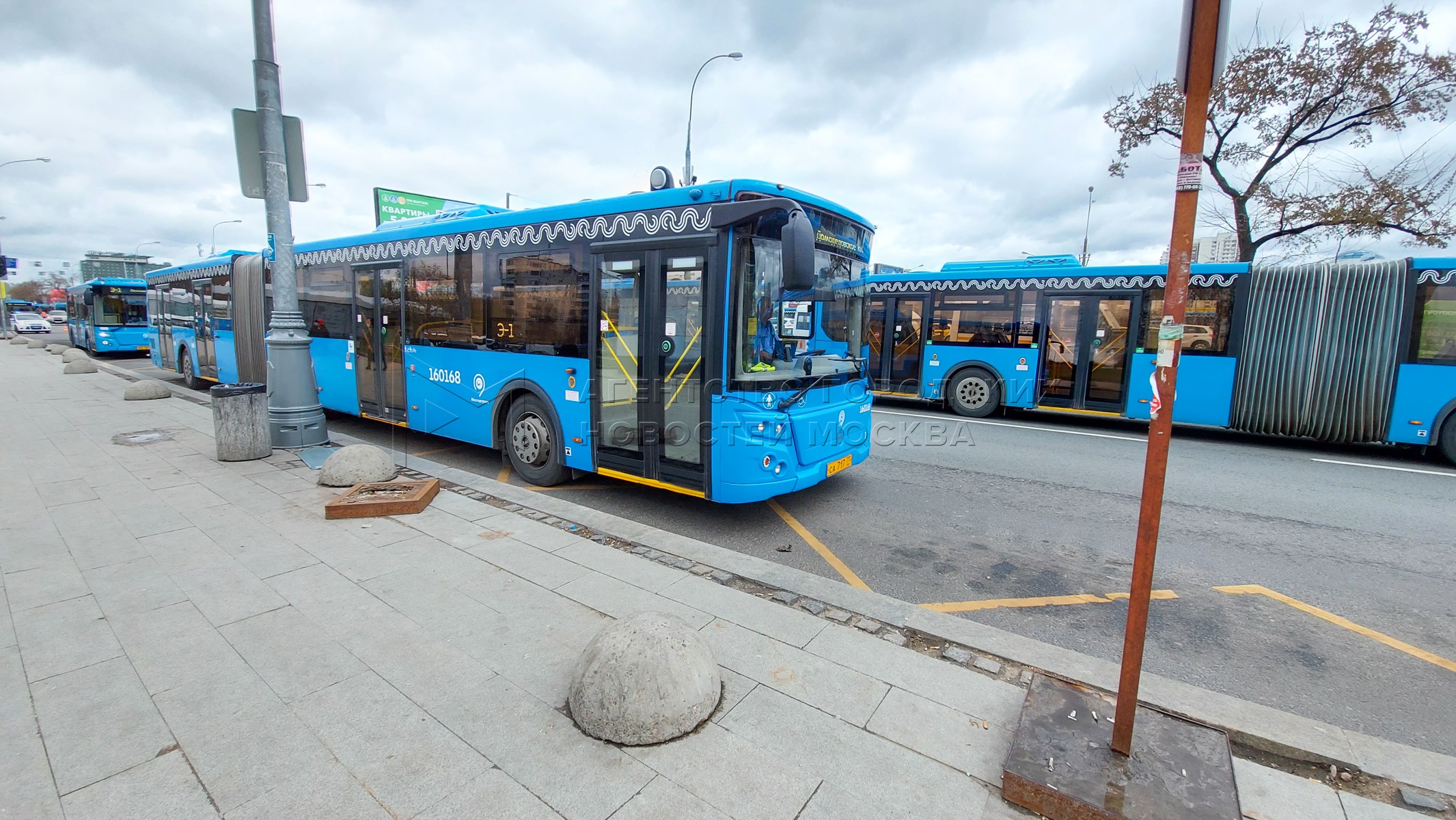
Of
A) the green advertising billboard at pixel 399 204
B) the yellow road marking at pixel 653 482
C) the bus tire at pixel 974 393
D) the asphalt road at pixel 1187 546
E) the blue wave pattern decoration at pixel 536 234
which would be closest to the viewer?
the asphalt road at pixel 1187 546

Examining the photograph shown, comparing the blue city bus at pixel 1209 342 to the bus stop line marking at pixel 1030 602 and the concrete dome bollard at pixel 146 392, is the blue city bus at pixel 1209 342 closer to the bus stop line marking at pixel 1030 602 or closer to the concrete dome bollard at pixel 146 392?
the bus stop line marking at pixel 1030 602

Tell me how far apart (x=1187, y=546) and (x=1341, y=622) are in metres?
1.37

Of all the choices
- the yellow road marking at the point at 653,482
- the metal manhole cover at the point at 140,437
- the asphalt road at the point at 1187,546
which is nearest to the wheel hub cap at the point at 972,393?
the asphalt road at the point at 1187,546

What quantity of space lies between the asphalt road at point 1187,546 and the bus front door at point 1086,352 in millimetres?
2411

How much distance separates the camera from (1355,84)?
607 inches

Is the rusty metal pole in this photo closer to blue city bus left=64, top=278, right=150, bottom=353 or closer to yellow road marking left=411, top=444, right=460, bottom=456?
yellow road marking left=411, top=444, right=460, bottom=456

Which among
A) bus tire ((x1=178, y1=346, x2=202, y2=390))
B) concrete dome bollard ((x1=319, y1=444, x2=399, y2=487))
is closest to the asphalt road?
concrete dome bollard ((x1=319, y1=444, x2=399, y2=487))

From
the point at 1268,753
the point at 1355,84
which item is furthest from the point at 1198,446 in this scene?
the point at 1355,84

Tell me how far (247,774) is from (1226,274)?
14133mm

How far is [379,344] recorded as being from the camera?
28.4 ft

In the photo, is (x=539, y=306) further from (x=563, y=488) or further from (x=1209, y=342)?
(x=1209, y=342)

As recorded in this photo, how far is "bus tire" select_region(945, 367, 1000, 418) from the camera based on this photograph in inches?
511

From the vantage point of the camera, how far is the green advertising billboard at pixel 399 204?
2105 cm

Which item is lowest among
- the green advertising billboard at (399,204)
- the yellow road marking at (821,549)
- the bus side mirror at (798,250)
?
the yellow road marking at (821,549)
